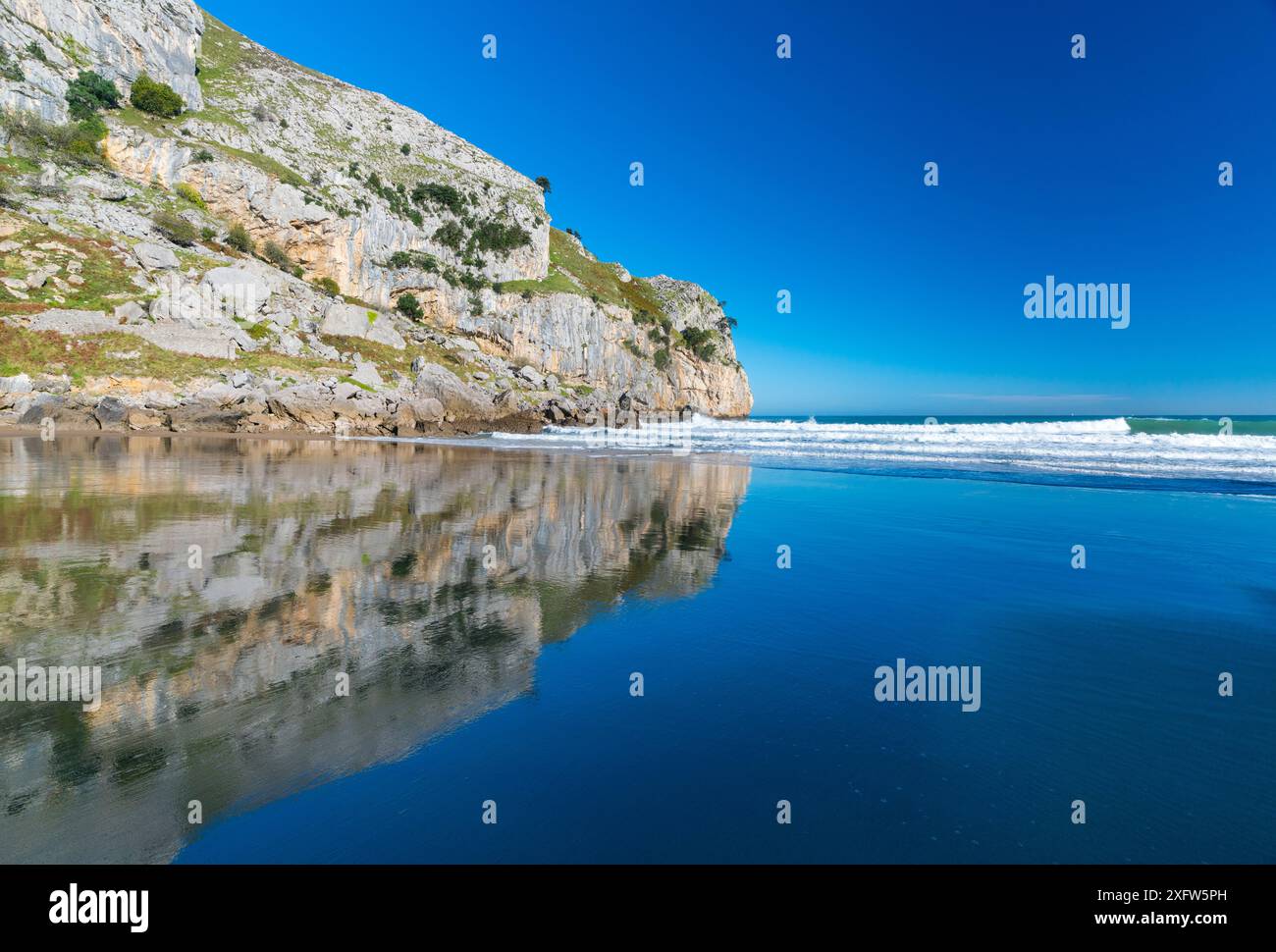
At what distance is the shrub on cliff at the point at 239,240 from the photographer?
4975 centimetres

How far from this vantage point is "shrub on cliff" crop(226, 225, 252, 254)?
49.8 m

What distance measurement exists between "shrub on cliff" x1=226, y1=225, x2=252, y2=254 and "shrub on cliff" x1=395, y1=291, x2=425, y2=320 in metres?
14.5

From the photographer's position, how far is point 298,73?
258ft

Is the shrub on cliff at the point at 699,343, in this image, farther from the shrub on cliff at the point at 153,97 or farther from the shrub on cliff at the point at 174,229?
the shrub on cliff at the point at 153,97

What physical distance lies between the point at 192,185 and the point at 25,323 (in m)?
28.4

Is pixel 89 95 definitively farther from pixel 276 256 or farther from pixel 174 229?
pixel 174 229

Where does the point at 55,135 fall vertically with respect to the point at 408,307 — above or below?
above

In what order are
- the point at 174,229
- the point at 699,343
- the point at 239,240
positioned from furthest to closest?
the point at 699,343 < the point at 239,240 < the point at 174,229

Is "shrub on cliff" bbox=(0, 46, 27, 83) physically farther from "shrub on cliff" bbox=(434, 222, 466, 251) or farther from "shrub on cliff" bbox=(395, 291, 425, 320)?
"shrub on cliff" bbox=(434, 222, 466, 251)

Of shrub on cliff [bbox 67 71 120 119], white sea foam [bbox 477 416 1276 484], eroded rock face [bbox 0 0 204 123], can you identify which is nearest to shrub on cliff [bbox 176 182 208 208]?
shrub on cliff [bbox 67 71 120 119]

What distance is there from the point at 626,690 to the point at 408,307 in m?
66.2

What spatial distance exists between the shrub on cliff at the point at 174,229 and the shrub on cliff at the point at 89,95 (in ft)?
51.7

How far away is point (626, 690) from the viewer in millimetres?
4547

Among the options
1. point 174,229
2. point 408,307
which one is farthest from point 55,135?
point 408,307
